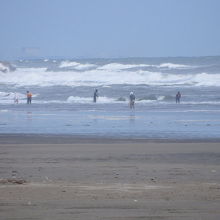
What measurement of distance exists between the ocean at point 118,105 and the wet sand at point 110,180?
3420 millimetres

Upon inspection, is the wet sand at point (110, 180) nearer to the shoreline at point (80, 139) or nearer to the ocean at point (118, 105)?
the shoreline at point (80, 139)

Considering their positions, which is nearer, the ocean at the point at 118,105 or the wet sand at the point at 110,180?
the wet sand at the point at 110,180

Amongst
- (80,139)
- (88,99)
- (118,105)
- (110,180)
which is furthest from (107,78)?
(110,180)

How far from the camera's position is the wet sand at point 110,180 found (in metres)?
6.12

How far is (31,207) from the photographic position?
6.27 meters

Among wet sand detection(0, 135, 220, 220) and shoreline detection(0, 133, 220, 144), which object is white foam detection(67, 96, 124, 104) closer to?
shoreline detection(0, 133, 220, 144)

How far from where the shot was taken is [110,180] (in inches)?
345

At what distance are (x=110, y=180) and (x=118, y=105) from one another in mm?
27525

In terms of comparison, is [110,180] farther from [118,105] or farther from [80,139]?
[118,105]

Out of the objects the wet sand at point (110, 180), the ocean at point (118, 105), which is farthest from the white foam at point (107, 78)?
the wet sand at point (110, 180)

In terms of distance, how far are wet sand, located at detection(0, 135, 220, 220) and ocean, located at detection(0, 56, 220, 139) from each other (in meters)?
3.42

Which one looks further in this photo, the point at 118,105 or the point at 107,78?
the point at 107,78

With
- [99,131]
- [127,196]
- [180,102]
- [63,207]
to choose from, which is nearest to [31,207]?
[63,207]

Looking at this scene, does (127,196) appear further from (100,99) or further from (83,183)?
(100,99)
